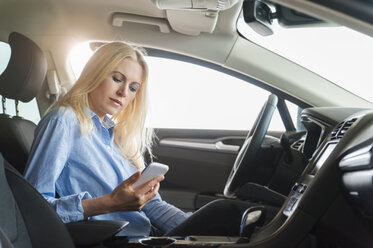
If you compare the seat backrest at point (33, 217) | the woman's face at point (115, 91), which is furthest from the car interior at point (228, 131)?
the woman's face at point (115, 91)

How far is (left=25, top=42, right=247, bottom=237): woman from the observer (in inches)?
51.9

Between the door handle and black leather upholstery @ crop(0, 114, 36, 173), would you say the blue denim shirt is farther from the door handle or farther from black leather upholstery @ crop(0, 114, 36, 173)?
the door handle

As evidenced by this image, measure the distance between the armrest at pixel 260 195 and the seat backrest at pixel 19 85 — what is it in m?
0.92

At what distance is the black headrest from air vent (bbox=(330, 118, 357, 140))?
106 cm

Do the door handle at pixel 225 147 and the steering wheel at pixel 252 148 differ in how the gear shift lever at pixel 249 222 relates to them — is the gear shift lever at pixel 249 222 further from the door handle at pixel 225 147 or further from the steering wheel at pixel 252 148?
the door handle at pixel 225 147

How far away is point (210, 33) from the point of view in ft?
7.47

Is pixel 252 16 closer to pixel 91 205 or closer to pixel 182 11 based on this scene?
pixel 182 11

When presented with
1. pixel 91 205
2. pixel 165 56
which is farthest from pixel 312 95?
pixel 91 205

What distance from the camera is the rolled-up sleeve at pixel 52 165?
1304mm

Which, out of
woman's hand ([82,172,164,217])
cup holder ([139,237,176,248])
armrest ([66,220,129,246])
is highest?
woman's hand ([82,172,164,217])

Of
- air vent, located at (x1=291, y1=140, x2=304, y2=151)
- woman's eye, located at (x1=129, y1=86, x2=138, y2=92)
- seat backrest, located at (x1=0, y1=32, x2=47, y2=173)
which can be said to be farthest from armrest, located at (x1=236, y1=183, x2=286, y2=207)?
seat backrest, located at (x1=0, y1=32, x2=47, y2=173)

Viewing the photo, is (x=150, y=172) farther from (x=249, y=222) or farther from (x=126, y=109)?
(x=126, y=109)

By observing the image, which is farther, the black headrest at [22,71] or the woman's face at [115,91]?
the black headrest at [22,71]

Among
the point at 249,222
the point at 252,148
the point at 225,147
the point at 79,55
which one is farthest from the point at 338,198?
the point at 79,55
